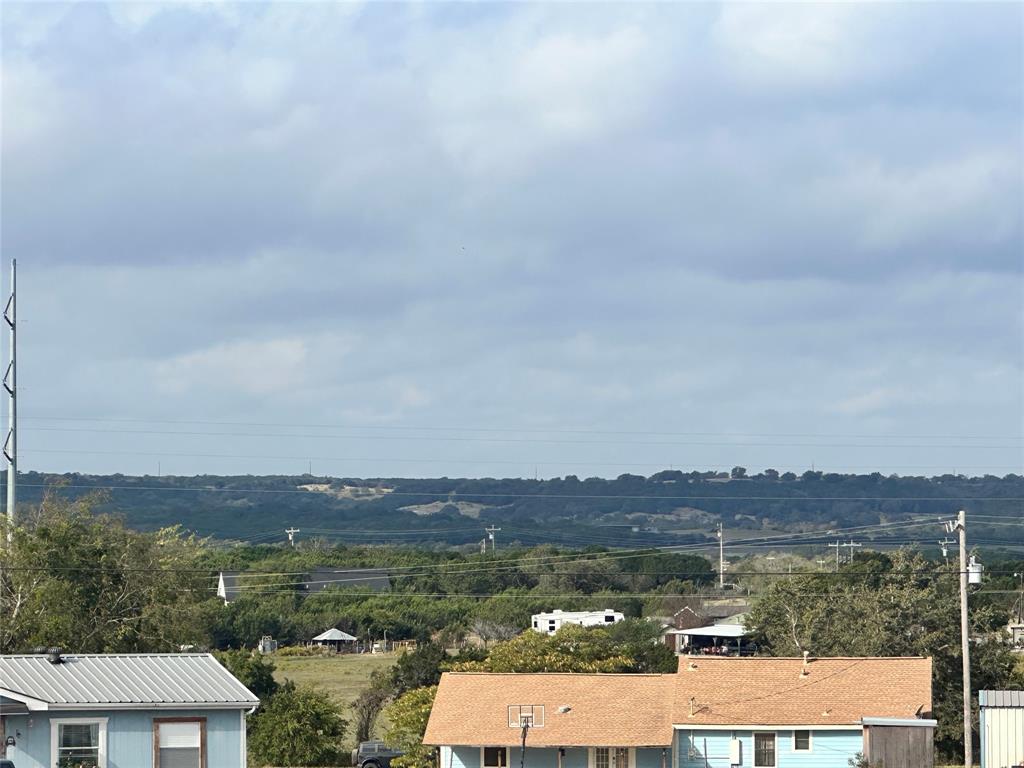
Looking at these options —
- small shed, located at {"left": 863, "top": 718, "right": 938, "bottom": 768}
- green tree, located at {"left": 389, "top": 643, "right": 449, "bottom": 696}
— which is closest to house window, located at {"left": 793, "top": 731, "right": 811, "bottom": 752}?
small shed, located at {"left": 863, "top": 718, "right": 938, "bottom": 768}

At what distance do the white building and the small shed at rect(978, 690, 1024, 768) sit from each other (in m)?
86.2

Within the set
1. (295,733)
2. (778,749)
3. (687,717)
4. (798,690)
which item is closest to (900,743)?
(778,749)

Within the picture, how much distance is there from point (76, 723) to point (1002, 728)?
2537 cm

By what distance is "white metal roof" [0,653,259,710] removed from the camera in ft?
133

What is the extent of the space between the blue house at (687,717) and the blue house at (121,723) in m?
12.5

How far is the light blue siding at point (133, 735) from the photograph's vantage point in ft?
131

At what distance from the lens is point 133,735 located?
1597 inches

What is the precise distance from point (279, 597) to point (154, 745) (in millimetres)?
121330

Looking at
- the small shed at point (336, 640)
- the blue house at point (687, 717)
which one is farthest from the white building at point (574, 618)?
the blue house at point (687, 717)

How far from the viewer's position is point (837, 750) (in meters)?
51.4

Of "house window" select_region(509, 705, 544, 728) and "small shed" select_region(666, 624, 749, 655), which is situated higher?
"house window" select_region(509, 705, 544, 728)

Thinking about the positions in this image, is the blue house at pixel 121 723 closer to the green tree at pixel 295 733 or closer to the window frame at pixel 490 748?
the window frame at pixel 490 748

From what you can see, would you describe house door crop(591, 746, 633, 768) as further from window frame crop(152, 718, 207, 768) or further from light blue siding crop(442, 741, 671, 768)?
window frame crop(152, 718, 207, 768)

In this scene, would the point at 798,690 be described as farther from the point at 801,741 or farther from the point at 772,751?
the point at 772,751
